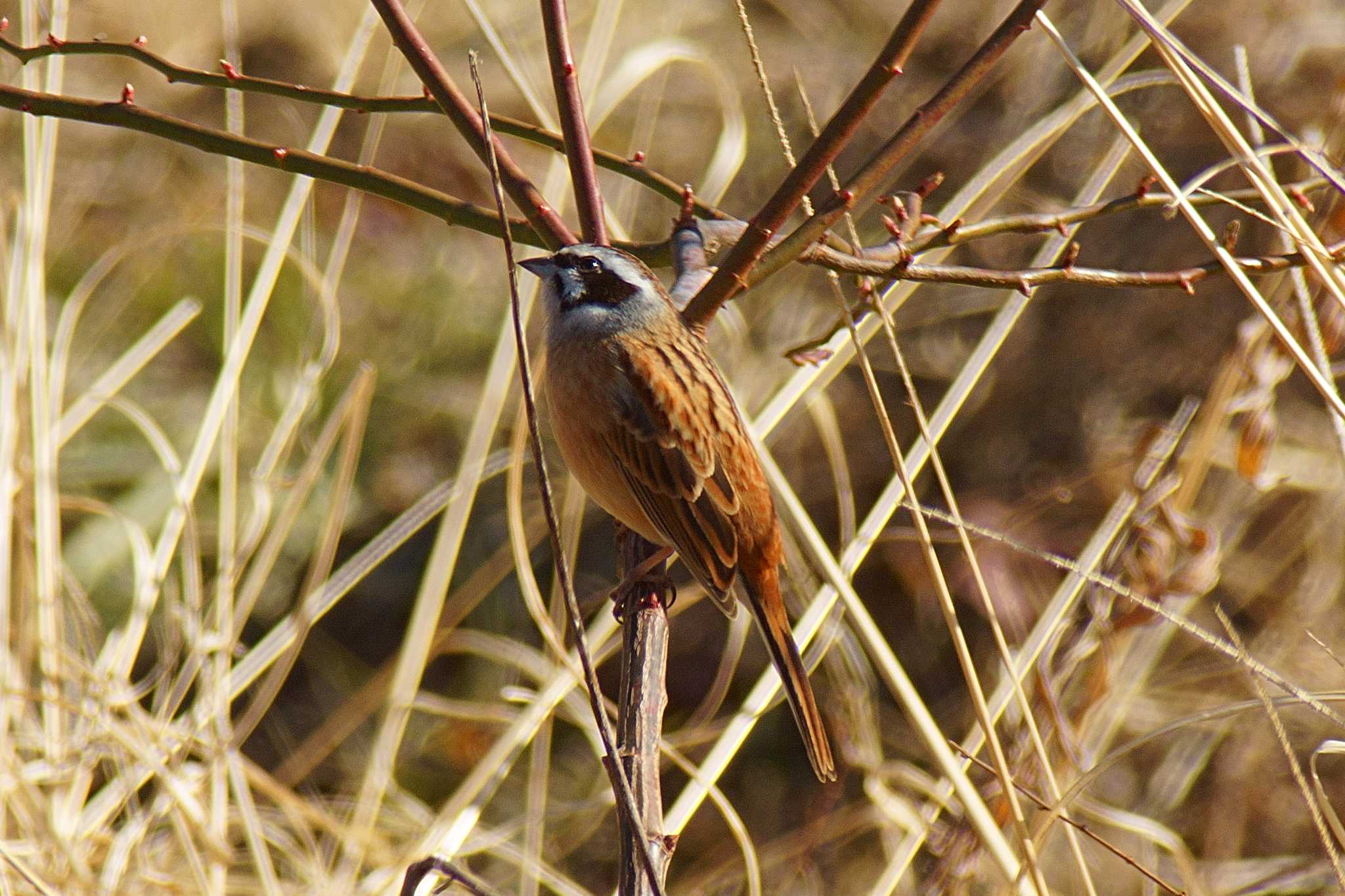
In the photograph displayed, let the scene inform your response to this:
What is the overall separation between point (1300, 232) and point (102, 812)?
2859 millimetres

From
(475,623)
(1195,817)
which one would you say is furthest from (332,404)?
(1195,817)

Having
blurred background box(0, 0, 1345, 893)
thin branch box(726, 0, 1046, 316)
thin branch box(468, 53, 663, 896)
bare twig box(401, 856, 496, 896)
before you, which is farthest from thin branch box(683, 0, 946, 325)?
blurred background box(0, 0, 1345, 893)

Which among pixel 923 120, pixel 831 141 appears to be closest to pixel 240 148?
pixel 831 141

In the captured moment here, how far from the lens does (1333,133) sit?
2.98 m

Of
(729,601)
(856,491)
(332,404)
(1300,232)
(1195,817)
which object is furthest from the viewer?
(856,491)

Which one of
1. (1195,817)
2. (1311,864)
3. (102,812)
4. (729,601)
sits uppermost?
(729,601)

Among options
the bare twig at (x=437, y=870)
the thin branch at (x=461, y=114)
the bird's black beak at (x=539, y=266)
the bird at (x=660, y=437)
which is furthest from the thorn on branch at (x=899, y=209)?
the bare twig at (x=437, y=870)

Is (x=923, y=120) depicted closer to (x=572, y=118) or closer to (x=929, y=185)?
(x=929, y=185)

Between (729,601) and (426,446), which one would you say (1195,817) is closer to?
(729,601)

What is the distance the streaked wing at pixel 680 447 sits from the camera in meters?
2.98

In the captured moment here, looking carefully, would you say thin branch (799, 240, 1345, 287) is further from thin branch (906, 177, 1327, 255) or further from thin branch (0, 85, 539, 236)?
thin branch (0, 85, 539, 236)

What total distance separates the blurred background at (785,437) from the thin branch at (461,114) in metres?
2.02

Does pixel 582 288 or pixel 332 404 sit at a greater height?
pixel 582 288

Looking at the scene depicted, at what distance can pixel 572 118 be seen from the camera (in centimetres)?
227
